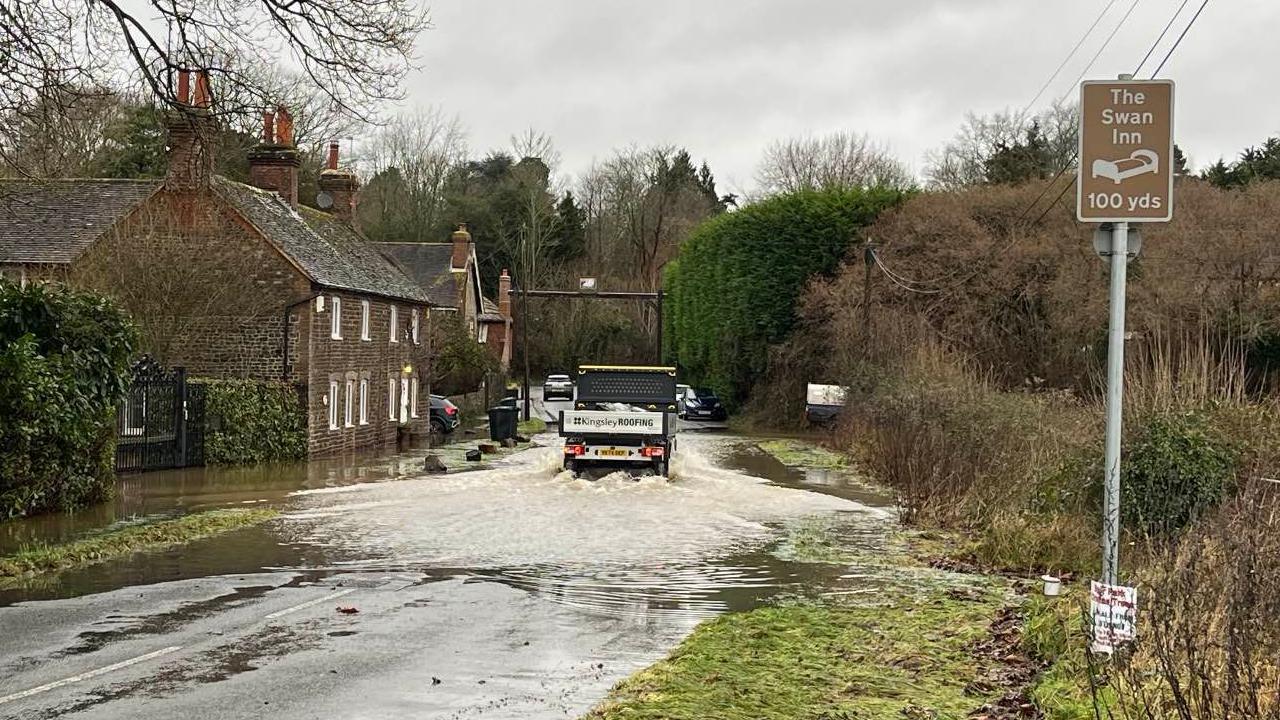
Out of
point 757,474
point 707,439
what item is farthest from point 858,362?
point 757,474

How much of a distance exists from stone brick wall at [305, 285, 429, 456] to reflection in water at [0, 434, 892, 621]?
4.02 metres

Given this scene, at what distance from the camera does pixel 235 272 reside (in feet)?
107

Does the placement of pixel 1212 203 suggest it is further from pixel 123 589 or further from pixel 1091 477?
pixel 123 589

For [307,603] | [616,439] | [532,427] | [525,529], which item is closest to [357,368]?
[616,439]

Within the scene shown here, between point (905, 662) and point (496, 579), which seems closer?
point (905, 662)

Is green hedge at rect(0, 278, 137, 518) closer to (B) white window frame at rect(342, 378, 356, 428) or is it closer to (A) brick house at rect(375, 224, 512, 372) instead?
(B) white window frame at rect(342, 378, 356, 428)

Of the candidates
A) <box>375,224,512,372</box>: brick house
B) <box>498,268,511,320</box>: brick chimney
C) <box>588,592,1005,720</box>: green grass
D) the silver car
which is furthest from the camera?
<box>498,268,511,320</box>: brick chimney

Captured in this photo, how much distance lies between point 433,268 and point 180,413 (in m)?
43.4

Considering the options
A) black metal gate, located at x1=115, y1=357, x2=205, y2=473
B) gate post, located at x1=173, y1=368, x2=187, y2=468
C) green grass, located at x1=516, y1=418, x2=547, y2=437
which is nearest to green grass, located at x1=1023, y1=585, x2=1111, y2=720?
black metal gate, located at x1=115, y1=357, x2=205, y2=473

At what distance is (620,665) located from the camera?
1010cm

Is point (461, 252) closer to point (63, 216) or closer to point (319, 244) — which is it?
point (319, 244)

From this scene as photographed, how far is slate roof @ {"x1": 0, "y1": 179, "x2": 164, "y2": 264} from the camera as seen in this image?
33.9 meters

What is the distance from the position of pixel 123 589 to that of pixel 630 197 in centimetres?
8447

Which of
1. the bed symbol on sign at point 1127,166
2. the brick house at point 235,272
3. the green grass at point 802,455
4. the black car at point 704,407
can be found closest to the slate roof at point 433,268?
the black car at point 704,407
